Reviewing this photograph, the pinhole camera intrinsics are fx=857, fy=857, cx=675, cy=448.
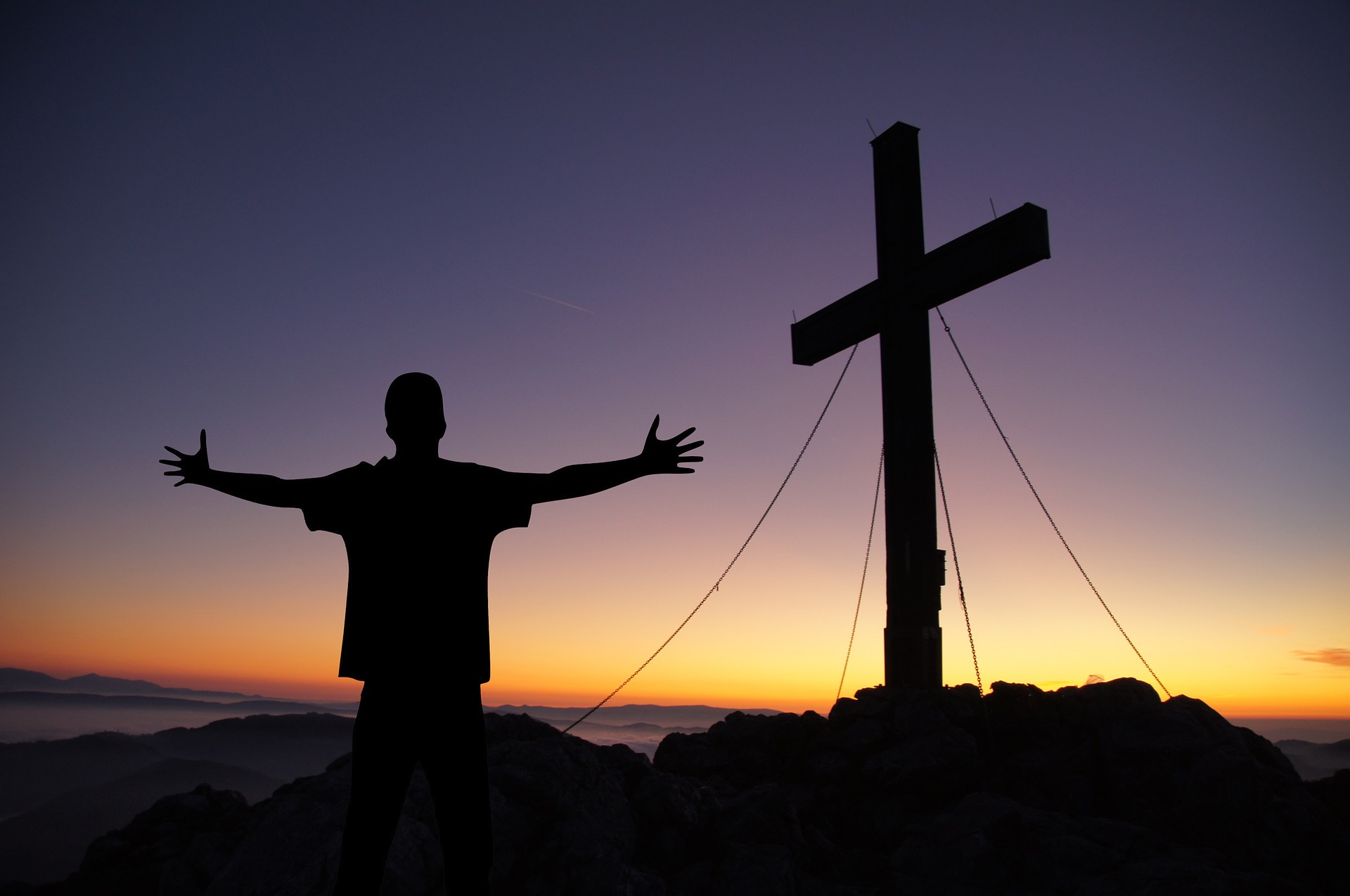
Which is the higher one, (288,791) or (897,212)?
(897,212)

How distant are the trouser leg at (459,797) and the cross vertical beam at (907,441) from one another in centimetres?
766

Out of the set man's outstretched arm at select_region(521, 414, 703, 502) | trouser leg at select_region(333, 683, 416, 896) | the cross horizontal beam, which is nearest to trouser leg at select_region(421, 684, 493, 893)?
trouser leg at select_region(333, 683, 416, 896)

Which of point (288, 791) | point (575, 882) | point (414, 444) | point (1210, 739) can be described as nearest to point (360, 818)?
point (414, 444)

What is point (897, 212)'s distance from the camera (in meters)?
11.1

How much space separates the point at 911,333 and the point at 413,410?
8294 millimetres

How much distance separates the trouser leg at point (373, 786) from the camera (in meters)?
3.12

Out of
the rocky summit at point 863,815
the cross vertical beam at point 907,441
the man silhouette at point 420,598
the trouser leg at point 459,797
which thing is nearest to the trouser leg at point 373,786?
the man silhouette at point 420,598

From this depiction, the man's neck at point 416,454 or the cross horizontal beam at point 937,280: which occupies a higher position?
the cross horizontal beam at point 937,280

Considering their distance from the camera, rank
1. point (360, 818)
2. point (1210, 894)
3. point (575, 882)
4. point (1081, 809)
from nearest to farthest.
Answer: point (360, 818) → point (1210, 894) → point (575, 882) → point (1081, 809)

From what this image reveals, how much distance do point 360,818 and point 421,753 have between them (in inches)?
12.6

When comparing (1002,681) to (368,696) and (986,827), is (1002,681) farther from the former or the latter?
(368,696)

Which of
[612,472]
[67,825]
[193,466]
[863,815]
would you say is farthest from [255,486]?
[67,825]

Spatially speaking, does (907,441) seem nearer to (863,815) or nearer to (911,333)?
(911,333)

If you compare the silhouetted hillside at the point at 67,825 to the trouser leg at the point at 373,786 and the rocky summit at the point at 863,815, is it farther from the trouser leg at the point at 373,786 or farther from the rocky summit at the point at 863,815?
the trouser leg at the point at 373,786
